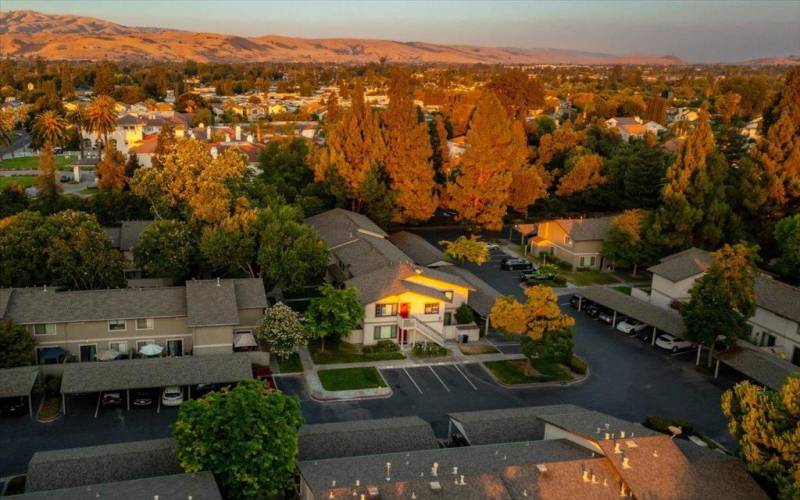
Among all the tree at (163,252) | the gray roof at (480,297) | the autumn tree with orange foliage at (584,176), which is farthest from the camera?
the autumn tree with orange foliage at (584,176)

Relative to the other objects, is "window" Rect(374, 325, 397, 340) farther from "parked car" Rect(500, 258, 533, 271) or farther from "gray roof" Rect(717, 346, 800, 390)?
"parked car" Rect(500, 258, 533, 271)

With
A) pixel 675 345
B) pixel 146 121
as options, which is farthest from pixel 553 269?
pixel 146 121

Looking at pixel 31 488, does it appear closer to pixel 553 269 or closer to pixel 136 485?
pixel 136 485

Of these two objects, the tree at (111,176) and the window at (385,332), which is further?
the tree at (111,176)

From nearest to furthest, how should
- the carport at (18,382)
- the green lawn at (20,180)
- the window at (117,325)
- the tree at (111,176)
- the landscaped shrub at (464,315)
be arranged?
1. the carport at (18,382)
2. the window at (117,325)
3. the landscaped shrub at (464,315)
4. the tree at (111,176)
5. the green lawn at (20,180)

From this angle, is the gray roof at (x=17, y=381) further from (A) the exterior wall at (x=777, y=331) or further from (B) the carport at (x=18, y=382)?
(A) the exterior wall at (x=777, y=331)

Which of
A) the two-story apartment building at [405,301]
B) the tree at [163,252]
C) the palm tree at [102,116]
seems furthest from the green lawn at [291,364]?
the palm tree at [102,116]

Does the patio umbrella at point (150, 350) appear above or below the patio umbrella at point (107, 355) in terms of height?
above

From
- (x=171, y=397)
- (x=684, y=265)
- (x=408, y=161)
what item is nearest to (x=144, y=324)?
(x=171, y=397)
